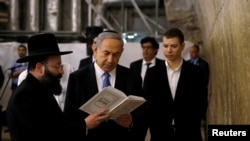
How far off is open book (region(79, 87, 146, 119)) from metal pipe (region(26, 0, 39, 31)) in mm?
9105

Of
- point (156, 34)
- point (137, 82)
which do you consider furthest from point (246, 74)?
point (156, 34)

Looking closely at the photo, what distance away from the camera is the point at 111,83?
9.99ft

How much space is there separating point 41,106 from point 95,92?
0.67 m

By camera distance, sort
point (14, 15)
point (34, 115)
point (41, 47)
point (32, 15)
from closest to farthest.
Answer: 1. point (34, 115)
2. point (41, 47)
3. point (14, 15)
4. point (32, 15)

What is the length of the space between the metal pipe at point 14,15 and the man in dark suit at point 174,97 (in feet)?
28.3

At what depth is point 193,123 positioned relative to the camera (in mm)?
3328

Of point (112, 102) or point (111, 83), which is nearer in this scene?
point (112, 102)

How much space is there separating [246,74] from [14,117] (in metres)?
1.33

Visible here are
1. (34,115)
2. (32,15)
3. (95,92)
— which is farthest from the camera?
(32,15)

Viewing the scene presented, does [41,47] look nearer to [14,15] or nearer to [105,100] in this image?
[105,100]

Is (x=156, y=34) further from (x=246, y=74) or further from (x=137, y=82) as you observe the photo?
(x=246, y=74)

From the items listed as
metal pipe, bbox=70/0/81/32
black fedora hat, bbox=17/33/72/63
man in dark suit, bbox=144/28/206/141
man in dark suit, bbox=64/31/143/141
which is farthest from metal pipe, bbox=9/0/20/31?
black fedora hat, bbox=17/33/72/63

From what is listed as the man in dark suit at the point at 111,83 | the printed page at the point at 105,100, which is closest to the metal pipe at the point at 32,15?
the man in dark suit at the point at 111,83

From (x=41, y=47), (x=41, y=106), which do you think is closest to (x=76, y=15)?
(x=41, y=47)
